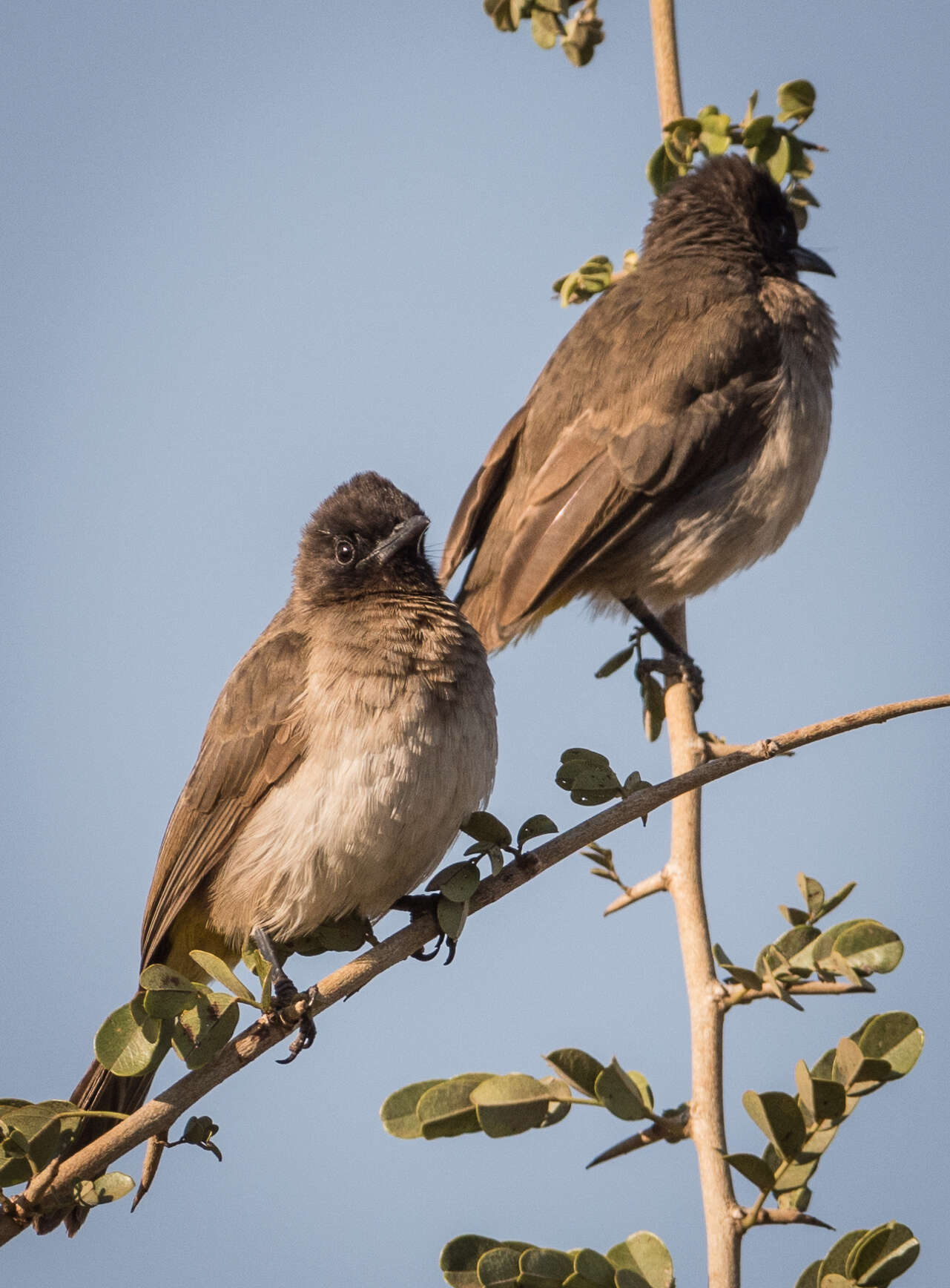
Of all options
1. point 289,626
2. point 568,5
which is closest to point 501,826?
point 289,626

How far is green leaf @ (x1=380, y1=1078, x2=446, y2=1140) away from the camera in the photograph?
9.09 feet

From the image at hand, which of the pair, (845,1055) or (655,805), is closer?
(845,1055)

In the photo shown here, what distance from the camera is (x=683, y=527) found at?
5.88 m

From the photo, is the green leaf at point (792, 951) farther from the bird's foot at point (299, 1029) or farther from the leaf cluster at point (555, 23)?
the leaf cluster at point (555, 23)

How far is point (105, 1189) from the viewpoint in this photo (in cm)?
290

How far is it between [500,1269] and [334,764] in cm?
183

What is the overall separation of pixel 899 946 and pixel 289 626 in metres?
2.64

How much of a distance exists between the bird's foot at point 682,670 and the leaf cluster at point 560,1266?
303 centimetres

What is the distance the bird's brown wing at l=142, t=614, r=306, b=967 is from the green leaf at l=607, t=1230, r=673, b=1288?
6.77 ft

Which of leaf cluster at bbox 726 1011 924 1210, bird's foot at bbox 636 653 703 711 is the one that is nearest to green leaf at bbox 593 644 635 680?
bird's foot at bbox 636 653 703 711

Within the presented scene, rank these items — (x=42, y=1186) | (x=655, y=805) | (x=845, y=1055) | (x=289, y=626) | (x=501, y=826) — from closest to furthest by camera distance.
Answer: (x=845, y=1055)
(x=42, y=1186)
(x=655, y=805)
(x=501, y=826)
(x=289, y=626)

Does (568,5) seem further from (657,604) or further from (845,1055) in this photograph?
(845,1055)

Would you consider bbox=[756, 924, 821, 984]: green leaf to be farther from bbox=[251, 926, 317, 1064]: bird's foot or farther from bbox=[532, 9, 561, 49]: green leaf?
bbox=[532, 9, 561, 49]: green leaf

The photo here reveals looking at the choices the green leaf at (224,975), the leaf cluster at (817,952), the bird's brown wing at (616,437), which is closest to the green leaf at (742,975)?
the leaf cluster at (817,952)
